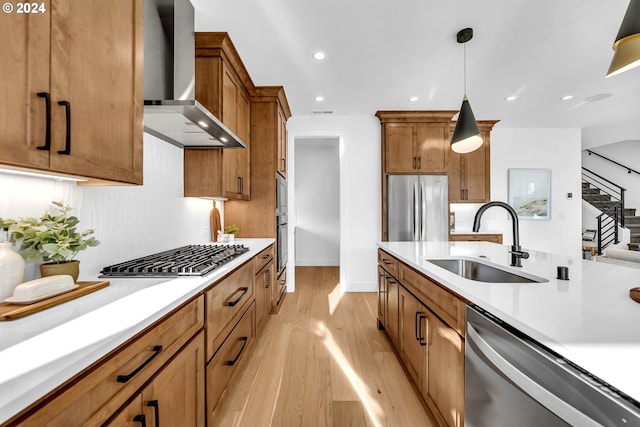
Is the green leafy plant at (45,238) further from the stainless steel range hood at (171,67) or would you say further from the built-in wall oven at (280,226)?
the built-in wall oven at (280,226)

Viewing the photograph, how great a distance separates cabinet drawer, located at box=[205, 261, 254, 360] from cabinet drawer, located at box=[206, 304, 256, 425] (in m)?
0.07

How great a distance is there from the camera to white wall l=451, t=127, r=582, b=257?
4969 mm

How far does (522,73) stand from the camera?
3045 millimetres

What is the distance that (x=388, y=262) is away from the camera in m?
2.36

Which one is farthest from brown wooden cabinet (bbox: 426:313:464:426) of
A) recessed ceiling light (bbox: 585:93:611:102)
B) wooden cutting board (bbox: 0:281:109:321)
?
recessed ceiling light (bbox: 585:93:611:102)

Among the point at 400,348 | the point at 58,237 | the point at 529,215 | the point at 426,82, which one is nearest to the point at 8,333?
the point at 58,237

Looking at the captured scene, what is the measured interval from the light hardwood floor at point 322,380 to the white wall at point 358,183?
4.32 feet

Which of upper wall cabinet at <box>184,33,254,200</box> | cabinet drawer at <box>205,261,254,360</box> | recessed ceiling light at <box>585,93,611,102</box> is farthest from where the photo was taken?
recessed ceiling light at <box>585,93,611,102</box>

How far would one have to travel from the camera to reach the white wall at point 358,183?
4.33 m

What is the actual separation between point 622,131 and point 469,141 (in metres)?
5.52

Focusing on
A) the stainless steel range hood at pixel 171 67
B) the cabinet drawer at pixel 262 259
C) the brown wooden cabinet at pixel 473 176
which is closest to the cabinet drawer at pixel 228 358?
the cabinet drawer at pixel 262 259

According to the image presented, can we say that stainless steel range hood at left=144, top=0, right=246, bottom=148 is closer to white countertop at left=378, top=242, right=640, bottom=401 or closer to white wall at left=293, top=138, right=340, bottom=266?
white countertop at left=378, top=242, right=640, bottom=401

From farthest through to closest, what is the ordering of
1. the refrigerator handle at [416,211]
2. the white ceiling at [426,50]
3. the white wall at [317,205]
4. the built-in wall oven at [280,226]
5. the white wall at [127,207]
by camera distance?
1. the white wall at [317,205]
2. the refrigerator handle at [416,211]
3. the built-in wall oven at [280,226]
4. the white ceiling at [426,50]
5. the white wall at [127,207]

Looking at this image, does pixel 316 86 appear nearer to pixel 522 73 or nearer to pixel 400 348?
pixel 522 73
